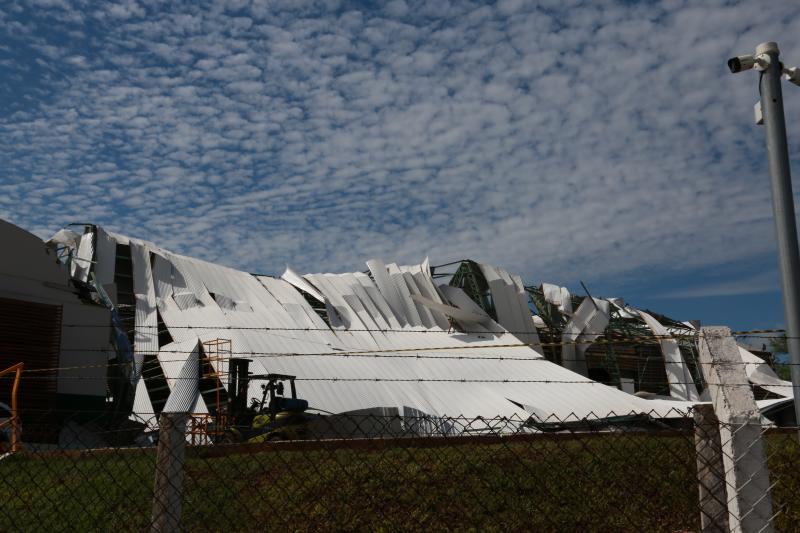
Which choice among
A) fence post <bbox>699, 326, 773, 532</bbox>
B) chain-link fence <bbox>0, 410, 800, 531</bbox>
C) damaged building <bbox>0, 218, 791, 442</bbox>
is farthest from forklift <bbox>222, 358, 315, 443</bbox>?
fence post <bbox>699, 326, 773, 532</bbox>

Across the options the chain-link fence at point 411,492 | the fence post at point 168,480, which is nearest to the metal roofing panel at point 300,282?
the chain-link fence at point 411,492

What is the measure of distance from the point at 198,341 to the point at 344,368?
207 inches

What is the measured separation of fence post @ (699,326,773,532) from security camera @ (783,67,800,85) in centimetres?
649

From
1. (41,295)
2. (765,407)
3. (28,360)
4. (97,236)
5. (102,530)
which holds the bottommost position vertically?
(765,407)

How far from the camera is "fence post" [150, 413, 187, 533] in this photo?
4.34 meters

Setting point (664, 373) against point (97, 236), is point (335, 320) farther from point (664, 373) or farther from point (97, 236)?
point (664, 373)

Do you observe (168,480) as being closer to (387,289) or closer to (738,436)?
(738,436)

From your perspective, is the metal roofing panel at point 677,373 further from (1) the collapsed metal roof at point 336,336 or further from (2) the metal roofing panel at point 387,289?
(2) the metal roofing panel at point 387,289

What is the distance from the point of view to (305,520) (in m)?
7.72

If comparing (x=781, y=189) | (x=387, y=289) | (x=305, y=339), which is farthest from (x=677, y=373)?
(x=781, y=189)

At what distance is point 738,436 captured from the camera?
12.7 ft

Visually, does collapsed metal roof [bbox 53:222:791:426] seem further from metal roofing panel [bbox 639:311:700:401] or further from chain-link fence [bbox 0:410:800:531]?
chain-link fence [bbox 0:410:800:531]

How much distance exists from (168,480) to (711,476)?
9.76ft

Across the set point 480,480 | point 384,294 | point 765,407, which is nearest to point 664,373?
point 765,407
